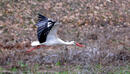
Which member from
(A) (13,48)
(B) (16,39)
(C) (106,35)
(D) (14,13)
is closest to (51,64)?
(A) (13,48)

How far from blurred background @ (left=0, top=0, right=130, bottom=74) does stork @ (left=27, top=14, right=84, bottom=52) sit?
227 mm

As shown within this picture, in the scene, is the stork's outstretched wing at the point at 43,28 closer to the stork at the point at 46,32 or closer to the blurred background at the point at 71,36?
the stork at the point at 46,32

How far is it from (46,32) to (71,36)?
7.94 ft

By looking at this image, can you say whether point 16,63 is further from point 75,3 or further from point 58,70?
point 75,3

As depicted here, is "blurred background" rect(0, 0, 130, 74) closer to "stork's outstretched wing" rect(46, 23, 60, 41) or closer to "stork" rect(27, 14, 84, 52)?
"stork" rect(27, 14, 84, 52)

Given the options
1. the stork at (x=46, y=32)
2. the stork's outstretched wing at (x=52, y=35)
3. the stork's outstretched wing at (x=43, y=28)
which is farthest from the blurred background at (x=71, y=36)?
the stork's outstretched wing at (x=43, y=28)

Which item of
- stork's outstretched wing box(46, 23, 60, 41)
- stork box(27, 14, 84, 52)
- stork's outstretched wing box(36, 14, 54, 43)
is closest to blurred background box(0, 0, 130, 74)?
stork box(27, 14, 84, 52)

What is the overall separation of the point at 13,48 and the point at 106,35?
128 inches

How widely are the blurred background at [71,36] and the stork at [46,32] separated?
0.23 metres

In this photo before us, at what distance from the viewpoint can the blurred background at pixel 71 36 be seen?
24.9 feet

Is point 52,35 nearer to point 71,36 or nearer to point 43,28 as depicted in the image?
point 43,28

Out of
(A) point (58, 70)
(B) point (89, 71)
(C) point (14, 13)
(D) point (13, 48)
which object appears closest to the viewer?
(B) point (89, 71)

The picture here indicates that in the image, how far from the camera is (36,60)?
792cm

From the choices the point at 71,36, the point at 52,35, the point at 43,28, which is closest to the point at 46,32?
the point at 43,28
